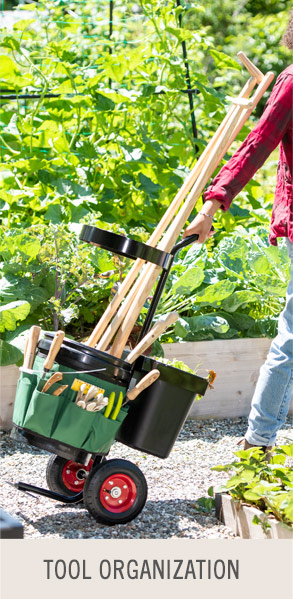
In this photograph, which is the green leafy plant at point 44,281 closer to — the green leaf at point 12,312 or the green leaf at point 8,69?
the green leaf at point 12,312

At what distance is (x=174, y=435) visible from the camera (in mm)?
2053

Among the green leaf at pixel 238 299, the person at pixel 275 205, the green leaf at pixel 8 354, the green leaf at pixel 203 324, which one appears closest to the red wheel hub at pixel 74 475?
the person at pixel 275 205

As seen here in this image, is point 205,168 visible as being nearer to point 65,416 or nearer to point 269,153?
point 269,153

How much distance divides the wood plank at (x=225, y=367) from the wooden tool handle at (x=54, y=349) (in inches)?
40.7

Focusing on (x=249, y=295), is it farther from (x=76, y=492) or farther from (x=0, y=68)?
(x=0, y=68)

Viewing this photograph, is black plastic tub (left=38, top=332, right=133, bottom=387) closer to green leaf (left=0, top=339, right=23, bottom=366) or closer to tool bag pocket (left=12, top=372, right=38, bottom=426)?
tool bag pocket (left=12, top=372, right=38, bottom=426)

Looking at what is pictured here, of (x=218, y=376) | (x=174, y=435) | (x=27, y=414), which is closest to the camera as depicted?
(x=27, y=414)

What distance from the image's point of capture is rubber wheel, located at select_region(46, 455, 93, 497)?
7.02ft

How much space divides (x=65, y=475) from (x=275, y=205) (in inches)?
35.6

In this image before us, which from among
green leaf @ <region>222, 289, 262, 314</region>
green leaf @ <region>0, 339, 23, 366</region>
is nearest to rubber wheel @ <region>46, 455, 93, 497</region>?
green leaf @ <region>0, 339, 23, 366</region>

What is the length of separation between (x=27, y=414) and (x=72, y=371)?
145mm

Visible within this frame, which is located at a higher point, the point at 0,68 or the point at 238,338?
the point at 0,68

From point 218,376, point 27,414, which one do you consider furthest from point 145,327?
point 218,376

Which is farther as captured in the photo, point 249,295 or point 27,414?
point 249,295
